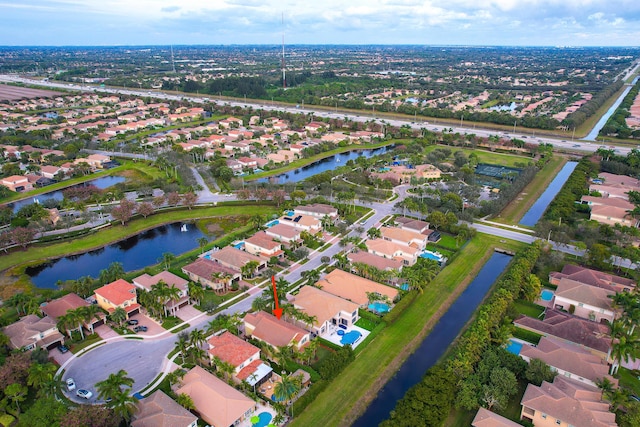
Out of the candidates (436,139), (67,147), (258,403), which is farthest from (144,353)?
(436,139)

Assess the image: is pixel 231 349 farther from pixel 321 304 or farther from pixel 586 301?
pixel 586 301

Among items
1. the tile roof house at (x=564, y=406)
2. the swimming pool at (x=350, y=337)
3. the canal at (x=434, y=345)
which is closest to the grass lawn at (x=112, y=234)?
the swimming pool at (x=350, y=337)

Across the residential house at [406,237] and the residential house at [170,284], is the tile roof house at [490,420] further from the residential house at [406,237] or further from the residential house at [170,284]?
the residential house at [170,284]

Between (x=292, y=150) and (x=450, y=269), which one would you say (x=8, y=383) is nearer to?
(x=450, y=269)

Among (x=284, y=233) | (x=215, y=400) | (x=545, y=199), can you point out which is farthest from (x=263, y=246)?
(x=545, y=199)

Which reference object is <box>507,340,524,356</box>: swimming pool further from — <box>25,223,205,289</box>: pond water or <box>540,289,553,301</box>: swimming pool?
<box>25,223,205,289</box>: pond water
